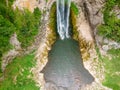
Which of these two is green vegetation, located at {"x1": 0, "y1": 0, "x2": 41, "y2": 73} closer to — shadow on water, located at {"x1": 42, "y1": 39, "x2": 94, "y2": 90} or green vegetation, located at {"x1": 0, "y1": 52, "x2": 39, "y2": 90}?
green vegetation, located at {"x1": 0, "y1": 52, "x2": 39, "y2": 90}

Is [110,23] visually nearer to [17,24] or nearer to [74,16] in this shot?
[74,16]

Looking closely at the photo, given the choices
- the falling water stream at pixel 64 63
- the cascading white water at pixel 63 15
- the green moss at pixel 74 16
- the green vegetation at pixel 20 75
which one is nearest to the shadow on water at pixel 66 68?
the falling water stream at pixel 64 63

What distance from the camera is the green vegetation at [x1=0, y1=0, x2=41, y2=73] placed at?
34031mm

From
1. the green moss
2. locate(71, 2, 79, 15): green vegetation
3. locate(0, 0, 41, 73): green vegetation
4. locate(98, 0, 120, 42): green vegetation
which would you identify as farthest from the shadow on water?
locate(98, 0, 120, 42): green vegetation

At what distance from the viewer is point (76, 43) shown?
3838 cm

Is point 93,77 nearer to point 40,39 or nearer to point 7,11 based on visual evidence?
point 40,39

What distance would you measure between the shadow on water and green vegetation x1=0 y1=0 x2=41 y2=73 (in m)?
3.17

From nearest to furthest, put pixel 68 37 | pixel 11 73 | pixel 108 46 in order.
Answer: pixel 11 73, pixel 108 46, pixel 68 37

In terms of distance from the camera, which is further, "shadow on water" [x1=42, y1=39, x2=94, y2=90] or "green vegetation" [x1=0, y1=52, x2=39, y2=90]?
"shadow on water" [x1=42, y1=39, x2=94, y2=90]

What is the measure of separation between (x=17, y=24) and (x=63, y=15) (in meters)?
7.09

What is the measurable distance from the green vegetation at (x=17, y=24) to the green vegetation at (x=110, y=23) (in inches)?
308

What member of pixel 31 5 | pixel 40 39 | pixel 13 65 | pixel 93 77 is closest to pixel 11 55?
pixel 13 65

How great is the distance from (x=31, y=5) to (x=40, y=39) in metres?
4.13

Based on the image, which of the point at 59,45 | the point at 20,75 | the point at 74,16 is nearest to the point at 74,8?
the point at 74,16
